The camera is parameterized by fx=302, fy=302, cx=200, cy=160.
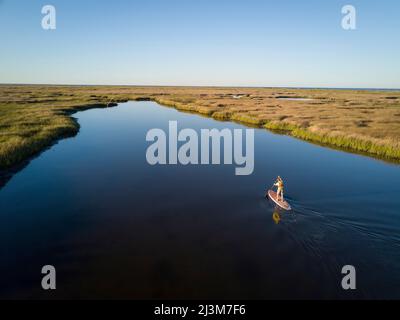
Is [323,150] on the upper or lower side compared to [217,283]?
upper

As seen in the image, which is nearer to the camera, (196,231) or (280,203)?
(196,231)

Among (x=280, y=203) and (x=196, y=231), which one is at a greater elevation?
(x=280, y=203)

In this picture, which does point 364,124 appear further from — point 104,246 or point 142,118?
point 104,246

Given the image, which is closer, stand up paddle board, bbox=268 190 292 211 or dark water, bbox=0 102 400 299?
dark water, bbox=0 102 400 299

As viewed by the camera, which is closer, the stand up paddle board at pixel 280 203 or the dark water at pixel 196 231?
the dark water at pixel 196 231
